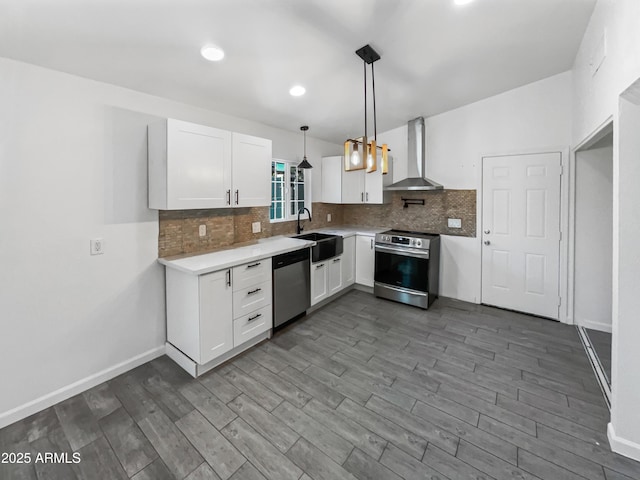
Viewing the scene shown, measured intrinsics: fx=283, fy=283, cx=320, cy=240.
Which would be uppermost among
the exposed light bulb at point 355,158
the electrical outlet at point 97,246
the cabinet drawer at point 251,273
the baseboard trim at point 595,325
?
the exposed light bulb at point 355,158

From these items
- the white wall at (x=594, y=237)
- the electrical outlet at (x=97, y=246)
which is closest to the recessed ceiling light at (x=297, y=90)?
the electrical outlet at (x=97, y=246)

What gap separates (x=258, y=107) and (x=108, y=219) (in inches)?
73.3

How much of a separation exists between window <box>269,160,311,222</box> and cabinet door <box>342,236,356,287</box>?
926mm

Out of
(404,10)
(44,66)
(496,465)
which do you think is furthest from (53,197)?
(496,465)

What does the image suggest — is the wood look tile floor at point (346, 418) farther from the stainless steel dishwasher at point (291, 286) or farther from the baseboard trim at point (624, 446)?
the stainless steel dishwasher at point (291, 286)

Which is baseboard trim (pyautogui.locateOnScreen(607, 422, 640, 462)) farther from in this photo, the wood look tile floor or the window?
the window

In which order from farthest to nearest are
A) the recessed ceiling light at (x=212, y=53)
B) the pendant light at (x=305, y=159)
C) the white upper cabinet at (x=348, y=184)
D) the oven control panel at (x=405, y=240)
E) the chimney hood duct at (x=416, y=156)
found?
the white upper cabinet at (x=348, y=184) → the chimney hood duct at (x=416, y=156) → the pendant light at (x=305, y=159) → the oven control panel at (x=405, y=240) → the recessed ceiling light at (x=212, y=53)

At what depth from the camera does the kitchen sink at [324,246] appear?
362cm

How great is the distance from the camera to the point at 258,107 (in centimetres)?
314

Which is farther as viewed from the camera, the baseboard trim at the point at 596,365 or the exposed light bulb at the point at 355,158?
the exposed light bulb at the point at 355,158

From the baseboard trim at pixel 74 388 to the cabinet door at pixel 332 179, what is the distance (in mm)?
3149

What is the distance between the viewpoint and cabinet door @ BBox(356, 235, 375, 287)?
4.39 m

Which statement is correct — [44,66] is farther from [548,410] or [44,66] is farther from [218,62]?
[548,410]

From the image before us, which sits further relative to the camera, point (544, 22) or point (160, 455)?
point (544, 22)
